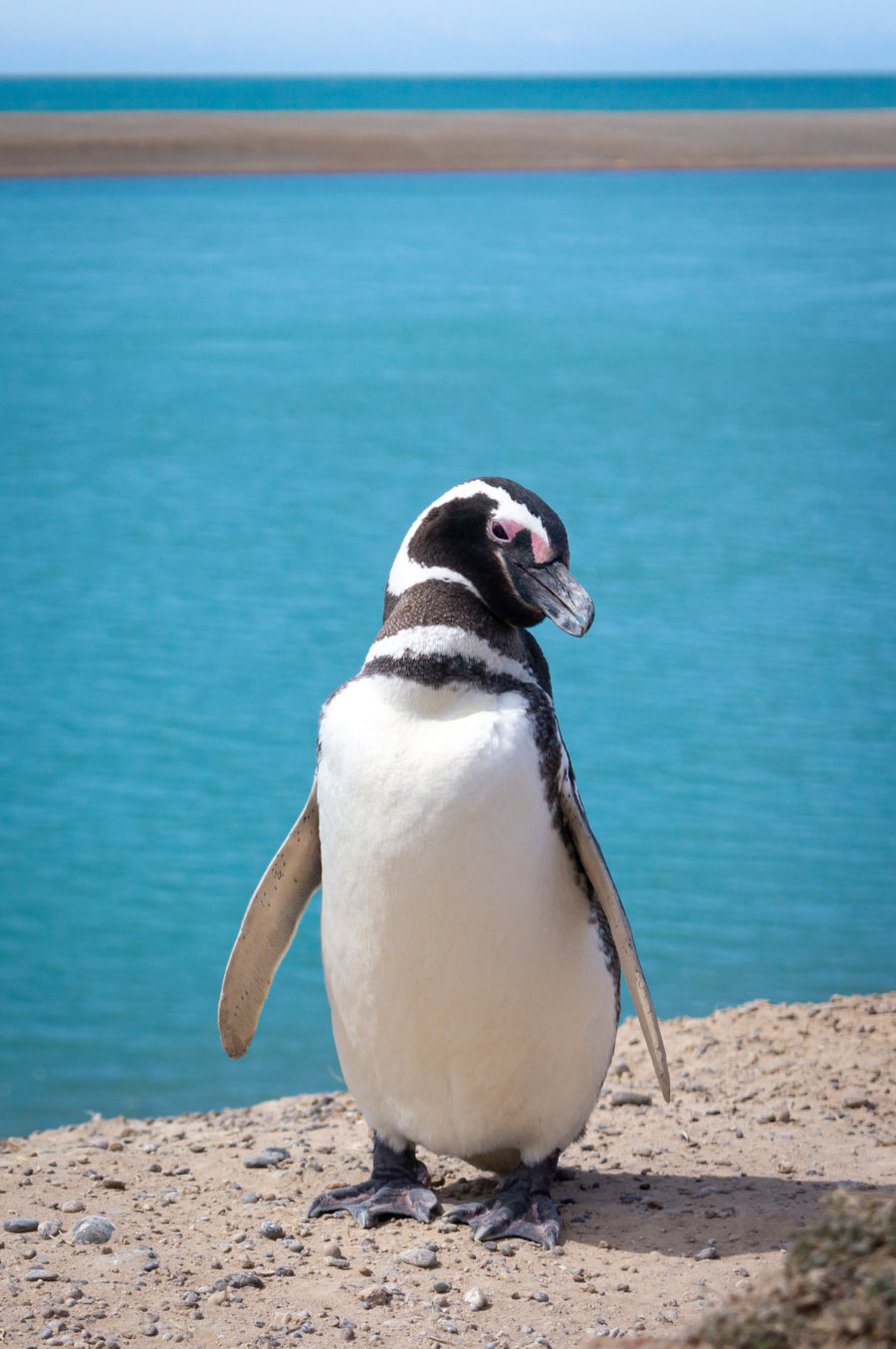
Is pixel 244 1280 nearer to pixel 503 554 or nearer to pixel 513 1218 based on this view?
pixel 513 1218

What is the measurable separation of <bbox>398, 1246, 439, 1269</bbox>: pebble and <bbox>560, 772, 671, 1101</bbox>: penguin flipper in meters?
0.47

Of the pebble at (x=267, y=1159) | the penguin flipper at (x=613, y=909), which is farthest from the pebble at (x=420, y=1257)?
the pebble at (x=267, y=1159)

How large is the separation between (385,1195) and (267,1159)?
402mm

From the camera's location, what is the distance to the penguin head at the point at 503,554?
2393mm

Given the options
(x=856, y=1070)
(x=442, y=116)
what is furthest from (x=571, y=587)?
(x=442, y=116)

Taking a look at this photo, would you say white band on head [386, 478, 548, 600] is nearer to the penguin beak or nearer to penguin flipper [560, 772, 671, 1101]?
the penguin beak

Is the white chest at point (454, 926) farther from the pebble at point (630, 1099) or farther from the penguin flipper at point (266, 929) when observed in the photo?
the pebble at point (630, 1099)

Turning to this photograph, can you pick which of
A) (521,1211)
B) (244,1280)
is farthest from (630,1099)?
(244,1280)

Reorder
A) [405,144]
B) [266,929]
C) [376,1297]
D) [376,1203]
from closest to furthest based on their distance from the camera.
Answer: [376,1297] < [376,1203] < [266,929] < [405,144]

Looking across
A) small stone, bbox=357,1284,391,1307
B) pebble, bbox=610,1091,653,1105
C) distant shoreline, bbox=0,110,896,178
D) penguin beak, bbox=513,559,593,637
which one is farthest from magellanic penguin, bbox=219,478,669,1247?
distant shoreline, bbox=0,110,896,178

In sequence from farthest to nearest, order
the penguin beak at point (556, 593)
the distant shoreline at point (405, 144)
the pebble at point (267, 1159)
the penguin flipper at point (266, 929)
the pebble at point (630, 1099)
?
the distant shoreline at point (405, 144) < the pebble at point (630, 1099) < the pebble at point (267, 1159) < the penguin flipper at point (266, 929) < the penguin beak at point (556, 593)

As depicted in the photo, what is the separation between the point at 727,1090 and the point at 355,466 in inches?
413

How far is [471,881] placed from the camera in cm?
237

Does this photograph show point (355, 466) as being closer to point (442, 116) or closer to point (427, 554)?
point (427, 554)
